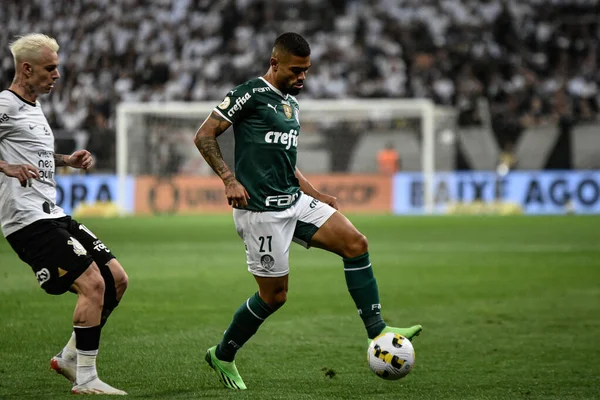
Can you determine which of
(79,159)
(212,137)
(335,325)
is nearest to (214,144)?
(212,137)

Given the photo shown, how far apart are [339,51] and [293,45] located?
26501 millimetres

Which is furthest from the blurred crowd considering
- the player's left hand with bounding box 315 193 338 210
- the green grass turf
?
the player's left hand with bounding box 315 193 338 210

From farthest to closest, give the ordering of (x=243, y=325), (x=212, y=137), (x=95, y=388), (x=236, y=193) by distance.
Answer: (x=243, y=325) < (x=212, y=137) < (x=236, y=193) < (x=95, y=388)

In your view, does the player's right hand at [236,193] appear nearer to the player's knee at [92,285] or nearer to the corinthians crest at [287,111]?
the corinthians crest at [287,111]

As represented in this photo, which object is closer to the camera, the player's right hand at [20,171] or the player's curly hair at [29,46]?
the player's right hand at [20,171]

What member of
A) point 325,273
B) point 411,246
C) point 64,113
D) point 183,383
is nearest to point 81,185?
point 64,113

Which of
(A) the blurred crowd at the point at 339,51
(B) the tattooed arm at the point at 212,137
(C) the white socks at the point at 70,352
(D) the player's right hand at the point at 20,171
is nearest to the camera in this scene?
(D) the player's right hand at the point at 20,171

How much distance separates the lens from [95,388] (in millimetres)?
5840

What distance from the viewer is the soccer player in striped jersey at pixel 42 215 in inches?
230

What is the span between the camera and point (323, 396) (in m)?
5.82

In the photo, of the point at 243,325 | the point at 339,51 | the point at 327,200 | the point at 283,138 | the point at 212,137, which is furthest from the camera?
the point at 339,51

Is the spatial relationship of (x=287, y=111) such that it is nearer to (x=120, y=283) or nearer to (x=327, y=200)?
(x=327, y=200)

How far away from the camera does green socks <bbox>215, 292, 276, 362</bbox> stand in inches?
248

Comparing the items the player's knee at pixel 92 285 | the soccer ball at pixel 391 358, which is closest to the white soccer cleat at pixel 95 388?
the player's knee at pixel 92 285
